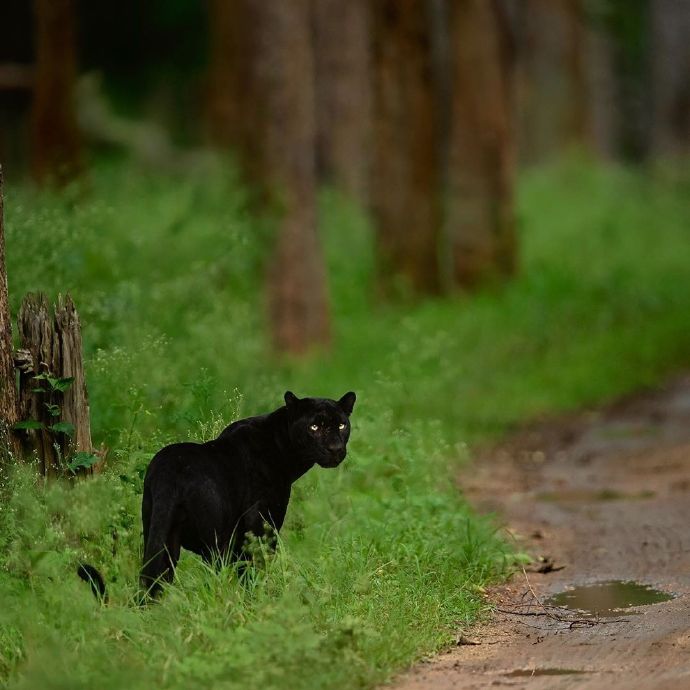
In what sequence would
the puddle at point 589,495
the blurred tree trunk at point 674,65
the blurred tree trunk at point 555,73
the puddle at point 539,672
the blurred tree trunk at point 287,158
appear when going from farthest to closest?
the blurred tree trunk at point 555,73 < the blurred tree trunk at point 674,65 < the blurred tree trunk at point 287,158 < the puddle at point 589,495 < the puddle at point 539,672

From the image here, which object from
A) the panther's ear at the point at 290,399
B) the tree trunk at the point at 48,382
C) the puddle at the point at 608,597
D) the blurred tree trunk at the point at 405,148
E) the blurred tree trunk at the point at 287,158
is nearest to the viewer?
the panther's ear at the point at 290,399

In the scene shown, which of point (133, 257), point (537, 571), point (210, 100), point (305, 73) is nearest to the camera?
point (537, 571)

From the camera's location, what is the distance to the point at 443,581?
26.1ft

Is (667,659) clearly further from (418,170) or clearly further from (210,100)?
(210,100)

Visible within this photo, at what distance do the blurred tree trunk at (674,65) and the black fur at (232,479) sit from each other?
27.5 m

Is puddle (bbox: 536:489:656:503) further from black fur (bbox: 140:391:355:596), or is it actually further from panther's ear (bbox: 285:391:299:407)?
panther's ear (bbox: 285:391:299:407)

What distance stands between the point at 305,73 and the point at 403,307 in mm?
4332

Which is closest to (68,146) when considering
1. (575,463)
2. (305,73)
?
(305,73)

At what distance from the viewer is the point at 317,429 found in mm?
7457

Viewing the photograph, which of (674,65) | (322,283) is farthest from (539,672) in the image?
(674,65)

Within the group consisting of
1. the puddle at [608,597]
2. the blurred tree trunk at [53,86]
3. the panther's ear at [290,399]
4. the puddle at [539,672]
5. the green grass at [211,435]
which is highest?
the blurred tree trunk at [53,86]

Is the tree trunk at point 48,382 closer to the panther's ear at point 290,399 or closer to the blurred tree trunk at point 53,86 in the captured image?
the panther's ear at point 290,399

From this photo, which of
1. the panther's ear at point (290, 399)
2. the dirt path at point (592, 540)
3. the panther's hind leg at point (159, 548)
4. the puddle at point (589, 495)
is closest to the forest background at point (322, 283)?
the panther's hind leg at point (159, 548)

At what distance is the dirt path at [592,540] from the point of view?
21.6 feet
